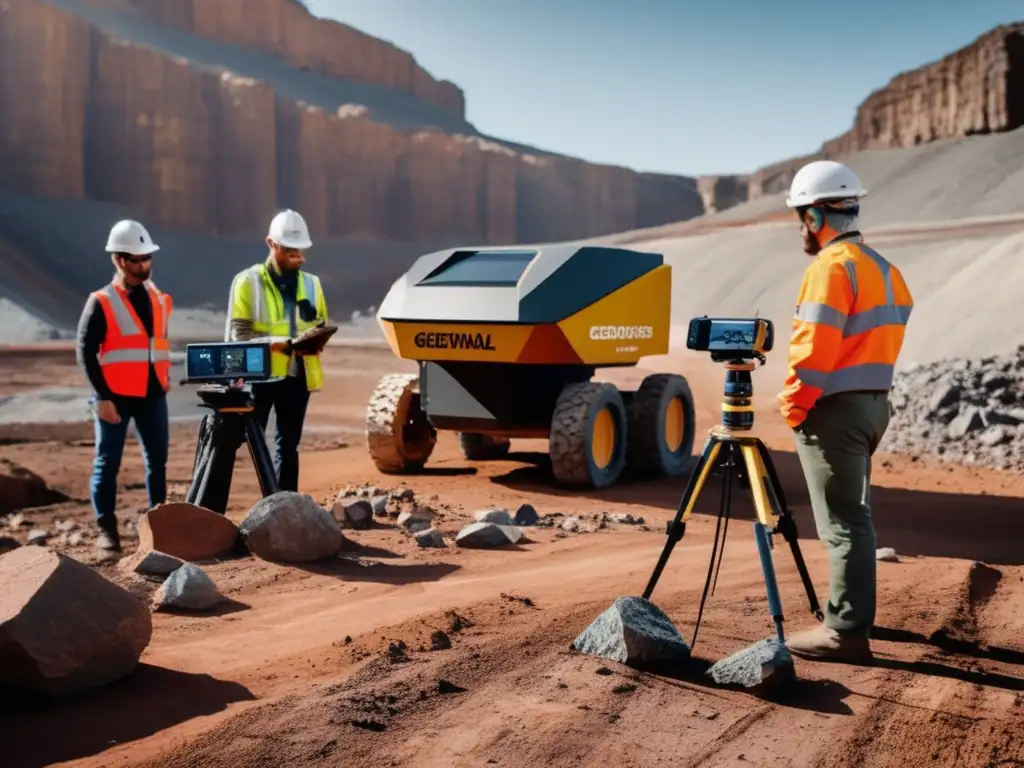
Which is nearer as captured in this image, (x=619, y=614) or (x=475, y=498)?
(x=619, y=614)

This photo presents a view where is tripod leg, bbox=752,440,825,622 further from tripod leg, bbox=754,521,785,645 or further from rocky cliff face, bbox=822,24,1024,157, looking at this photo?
rocky cliff face, bbox=822,24,1024,157

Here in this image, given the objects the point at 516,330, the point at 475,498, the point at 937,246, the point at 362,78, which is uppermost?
the point at 362,78

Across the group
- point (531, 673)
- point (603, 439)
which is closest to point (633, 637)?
point (531, 673)

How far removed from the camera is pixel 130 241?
257 inches

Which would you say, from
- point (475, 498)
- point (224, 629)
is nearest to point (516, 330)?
point (475, 498)

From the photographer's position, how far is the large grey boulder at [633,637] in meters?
4.01

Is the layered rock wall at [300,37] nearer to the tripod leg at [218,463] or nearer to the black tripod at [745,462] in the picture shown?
the tripod leg at [218,463]

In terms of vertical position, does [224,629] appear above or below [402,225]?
below

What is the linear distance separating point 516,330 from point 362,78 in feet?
281

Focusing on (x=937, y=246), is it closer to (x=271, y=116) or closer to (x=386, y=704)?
(x=386, y=704)

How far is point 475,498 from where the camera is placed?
28.0ft

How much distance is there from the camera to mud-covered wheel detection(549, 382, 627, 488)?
28.2 ft

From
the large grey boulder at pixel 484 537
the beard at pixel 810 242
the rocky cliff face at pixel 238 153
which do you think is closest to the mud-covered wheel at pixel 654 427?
the large grey boulder at pixel 484 537

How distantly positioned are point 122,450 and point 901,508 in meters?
5.95
